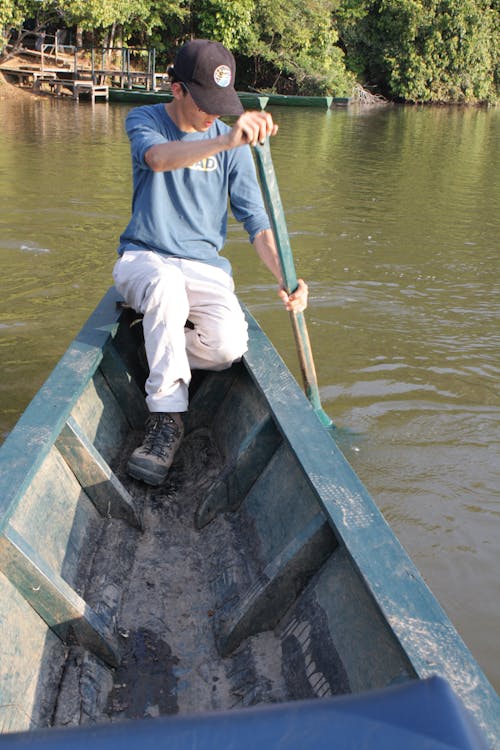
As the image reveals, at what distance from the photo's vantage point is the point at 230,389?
338 centimetres

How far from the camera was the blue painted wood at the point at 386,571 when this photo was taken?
146 cm

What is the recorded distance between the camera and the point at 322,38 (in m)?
30.7

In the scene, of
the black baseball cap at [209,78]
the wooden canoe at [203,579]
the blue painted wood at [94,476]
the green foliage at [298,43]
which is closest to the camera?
Answer: the wooden canoe at [203,579]

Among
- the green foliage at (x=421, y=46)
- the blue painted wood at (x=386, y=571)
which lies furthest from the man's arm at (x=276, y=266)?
the green foliage at (x=421, y=46)

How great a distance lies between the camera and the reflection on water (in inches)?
145

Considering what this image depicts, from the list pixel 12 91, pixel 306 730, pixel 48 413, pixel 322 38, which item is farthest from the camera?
pixel 322 38

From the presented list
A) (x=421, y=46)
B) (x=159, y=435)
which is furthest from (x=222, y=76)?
(x=421, y=46)

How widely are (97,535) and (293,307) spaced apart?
1.25 metres

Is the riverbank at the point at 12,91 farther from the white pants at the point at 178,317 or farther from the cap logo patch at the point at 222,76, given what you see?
the cap logo patch at the point at 222,76

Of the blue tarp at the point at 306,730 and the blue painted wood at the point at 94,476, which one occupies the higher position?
the blue tarp at the point at 306,730

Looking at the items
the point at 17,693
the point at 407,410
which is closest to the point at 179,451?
the point at 17,693

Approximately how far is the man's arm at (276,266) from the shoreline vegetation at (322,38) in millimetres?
22486

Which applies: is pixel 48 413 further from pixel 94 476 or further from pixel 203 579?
pixel 203 579

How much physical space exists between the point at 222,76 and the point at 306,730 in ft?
7.92
